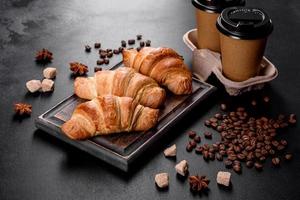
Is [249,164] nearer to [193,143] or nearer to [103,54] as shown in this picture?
[193,143]

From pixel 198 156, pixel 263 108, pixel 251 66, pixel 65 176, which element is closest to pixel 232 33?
pixel 251 66

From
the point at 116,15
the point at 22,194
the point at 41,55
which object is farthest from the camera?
the point at 116,15

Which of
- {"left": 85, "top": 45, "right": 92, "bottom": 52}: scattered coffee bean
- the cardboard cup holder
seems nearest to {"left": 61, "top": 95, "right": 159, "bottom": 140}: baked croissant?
the cardboard cup holder

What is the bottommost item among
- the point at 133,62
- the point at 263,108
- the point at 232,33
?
the point at 263,108

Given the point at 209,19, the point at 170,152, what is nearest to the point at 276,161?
the point at 170,152

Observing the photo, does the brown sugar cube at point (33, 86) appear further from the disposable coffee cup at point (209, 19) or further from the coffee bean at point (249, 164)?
the coffee bean at point (249, 164)

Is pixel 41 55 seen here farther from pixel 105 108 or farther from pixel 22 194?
pixel 22 194

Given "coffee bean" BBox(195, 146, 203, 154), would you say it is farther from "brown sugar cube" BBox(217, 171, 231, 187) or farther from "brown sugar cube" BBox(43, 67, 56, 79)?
"brown sugar cube" BBox(43, 67, 56, 79)
